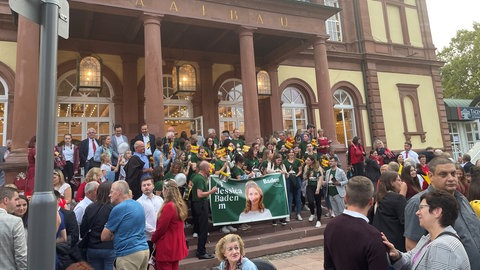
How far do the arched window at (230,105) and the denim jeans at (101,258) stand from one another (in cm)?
1152

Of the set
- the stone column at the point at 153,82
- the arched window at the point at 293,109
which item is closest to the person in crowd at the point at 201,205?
the stone column at the point at 153,82

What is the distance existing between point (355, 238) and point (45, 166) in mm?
2298

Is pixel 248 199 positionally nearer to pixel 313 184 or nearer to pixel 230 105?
pixel 313 184

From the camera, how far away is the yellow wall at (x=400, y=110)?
18734mm

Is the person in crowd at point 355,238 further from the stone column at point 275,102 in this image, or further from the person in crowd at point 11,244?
the stone column at point 275,102

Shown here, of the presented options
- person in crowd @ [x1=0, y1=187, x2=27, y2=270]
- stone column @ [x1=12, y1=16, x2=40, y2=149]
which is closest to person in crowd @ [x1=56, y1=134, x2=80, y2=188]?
stone column @ [x1=12, y1=16, x2=40, y2=149]

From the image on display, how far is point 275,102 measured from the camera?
52.9ft

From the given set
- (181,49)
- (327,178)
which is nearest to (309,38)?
(181,49)

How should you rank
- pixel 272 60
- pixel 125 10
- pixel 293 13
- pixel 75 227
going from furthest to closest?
pixel 272 60 < pixel 293 13 < pixel 125 10 < pixel 75 227

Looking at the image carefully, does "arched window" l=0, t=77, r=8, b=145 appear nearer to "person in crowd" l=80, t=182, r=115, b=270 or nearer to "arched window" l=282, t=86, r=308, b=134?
"person in crowd" l=80, t=182, r=115, b=270

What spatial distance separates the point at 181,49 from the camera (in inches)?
585

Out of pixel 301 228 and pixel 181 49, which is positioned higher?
pixel 181 49

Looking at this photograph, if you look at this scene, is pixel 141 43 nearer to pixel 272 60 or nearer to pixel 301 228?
pixel 272 60

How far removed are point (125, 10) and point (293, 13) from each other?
6.23 metres
